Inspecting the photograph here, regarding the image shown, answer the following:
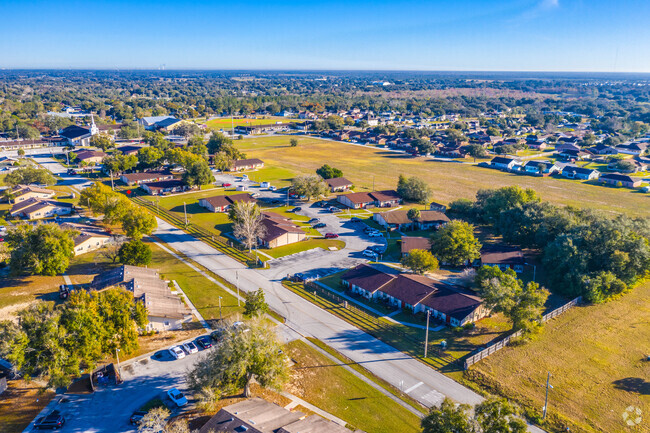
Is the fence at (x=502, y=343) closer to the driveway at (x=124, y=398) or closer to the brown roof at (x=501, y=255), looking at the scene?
the brown roof at (x=501, y=255)

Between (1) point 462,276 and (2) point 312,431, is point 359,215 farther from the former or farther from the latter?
(2) point 312,431

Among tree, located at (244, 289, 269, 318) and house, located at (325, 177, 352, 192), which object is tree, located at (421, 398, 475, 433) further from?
house, located at (325, 177, 352, 192)

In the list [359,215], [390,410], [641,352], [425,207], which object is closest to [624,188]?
[425,207]

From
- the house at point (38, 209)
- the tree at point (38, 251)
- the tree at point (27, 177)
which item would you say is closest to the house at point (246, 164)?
the tree at point (27, 177)

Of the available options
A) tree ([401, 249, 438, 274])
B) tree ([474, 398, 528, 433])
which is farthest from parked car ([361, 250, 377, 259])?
tree ([474, 398, 528, 433])

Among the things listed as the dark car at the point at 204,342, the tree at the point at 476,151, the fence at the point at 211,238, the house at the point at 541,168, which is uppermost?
the tree at the point at 476,151

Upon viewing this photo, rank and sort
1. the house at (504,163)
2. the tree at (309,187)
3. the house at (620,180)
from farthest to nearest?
1. the house at (504,163)
2. the house at (620,180)
3. the tree at (309,187)
